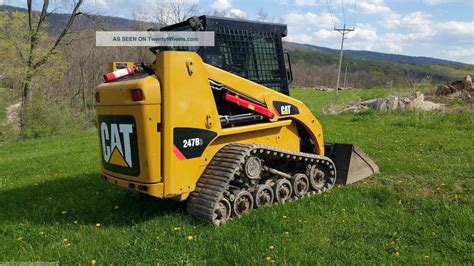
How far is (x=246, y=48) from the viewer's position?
226 inches

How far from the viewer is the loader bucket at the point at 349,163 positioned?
22.2 ft

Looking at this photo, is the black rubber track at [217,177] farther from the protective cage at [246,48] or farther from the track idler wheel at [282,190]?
the protective cage at [246,48]

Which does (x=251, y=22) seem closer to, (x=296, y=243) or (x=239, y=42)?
(x=239, y=42)

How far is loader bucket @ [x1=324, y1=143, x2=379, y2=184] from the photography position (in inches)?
267

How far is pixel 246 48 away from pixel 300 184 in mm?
2143

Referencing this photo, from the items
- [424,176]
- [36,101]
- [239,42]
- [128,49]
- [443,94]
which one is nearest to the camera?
[239,42]

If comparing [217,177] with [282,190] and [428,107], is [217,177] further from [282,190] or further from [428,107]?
[428,107]

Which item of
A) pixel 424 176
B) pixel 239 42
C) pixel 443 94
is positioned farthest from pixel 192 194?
pixel 443 94

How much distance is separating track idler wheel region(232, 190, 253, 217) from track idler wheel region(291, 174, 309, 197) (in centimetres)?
92

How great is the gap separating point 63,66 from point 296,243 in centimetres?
2522

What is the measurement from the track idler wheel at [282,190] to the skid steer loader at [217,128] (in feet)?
0.05

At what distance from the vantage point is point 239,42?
18.5 feet

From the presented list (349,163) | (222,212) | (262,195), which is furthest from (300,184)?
(222,212)

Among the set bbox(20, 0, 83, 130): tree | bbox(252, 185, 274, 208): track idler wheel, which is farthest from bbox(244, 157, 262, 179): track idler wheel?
bbox(20, 0, 83, 130): tree
